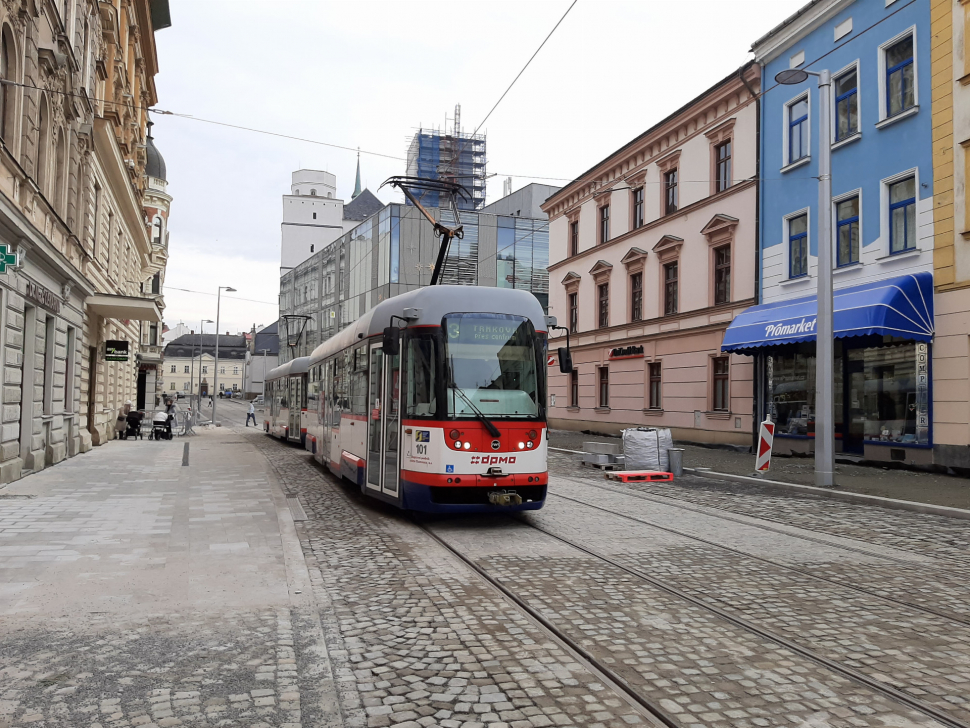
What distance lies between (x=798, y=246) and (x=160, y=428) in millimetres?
22680

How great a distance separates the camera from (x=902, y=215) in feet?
56.7

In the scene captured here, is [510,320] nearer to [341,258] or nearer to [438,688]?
[438,688]

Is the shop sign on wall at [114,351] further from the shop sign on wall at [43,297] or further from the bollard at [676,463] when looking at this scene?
the bollard at [676,463]

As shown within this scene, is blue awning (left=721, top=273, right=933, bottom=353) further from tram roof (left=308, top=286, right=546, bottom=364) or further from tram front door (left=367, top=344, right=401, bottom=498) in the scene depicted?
tram front door (left=367, top=344, right=401, bottom=498)

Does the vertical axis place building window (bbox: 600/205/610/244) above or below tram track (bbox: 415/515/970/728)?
above

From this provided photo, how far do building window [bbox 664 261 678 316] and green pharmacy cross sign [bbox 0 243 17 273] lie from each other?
20.1m

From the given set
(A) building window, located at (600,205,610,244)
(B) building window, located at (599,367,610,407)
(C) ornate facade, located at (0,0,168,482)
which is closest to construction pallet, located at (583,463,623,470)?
(C) ornate facade, located at (0,0,168,482)

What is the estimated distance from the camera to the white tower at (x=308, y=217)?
88750 mm

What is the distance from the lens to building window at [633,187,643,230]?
28.7 metres

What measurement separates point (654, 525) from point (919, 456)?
9.77 meters

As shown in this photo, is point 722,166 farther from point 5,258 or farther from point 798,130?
point 5,258

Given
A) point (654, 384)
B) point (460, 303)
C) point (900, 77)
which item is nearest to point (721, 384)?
point (654, 384)

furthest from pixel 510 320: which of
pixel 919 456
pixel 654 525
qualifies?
pixel 919 456

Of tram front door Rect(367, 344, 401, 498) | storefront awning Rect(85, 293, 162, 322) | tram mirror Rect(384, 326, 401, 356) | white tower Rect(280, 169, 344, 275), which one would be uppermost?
white tower Rect(280, 169, 344, 275)
